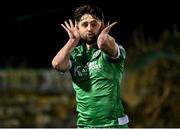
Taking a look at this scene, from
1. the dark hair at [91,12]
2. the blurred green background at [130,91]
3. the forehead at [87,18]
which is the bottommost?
the blurred green background at [130,91]

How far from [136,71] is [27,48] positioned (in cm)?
180

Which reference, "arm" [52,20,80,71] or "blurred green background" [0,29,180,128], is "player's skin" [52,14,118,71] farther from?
"blurred green background" [0,29,180,128]

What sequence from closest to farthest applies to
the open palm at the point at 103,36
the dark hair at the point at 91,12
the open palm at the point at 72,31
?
the open palm at the point at 103,36
the open palm at the point at 72,31
the dark hair at the point at 91,12

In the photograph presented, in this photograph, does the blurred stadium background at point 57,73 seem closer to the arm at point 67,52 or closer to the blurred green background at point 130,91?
the blurred green background at point 130,91

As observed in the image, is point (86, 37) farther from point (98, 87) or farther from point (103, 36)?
point (98, 87)

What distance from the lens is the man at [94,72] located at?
17.3 ft

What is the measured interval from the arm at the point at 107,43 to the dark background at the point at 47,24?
576 cm

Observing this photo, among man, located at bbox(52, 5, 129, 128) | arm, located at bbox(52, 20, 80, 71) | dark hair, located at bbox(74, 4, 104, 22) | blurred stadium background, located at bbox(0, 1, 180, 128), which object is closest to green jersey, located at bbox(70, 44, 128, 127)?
man, located at bbox(52, 5, 129, 128)

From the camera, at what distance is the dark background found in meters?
11.1

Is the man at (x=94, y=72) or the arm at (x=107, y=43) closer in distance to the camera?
the arm at (x=107, y=43)

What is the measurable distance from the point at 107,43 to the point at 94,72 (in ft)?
0.94

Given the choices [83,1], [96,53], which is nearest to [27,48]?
[83,1]

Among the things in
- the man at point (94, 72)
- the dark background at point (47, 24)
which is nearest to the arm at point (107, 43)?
the man at point (94, 72)

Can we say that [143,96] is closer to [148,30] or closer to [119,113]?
[148,30]
